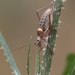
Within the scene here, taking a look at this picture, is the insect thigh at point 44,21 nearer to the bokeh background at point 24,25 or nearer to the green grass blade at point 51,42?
the green grass blade at point 51,42

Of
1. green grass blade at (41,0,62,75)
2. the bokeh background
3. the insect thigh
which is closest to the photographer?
green grass blade at (41,0,62,75)

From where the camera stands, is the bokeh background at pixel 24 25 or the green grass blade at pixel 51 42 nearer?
the green grass blade at pixel 51 42

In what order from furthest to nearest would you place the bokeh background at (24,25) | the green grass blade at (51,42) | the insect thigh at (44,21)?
the bokeh background at (24,25), the insect thigh at (44,21), the green grass blade at (51,42)

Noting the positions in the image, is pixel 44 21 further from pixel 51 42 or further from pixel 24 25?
pixel 24 25

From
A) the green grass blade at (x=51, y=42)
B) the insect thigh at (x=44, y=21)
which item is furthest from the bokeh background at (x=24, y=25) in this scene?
the green grass blade at (x=51, y=42)

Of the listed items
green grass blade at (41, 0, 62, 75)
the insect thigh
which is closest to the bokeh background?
the insect thigh

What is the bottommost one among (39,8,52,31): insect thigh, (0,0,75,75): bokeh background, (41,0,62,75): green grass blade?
(41,0,62,75): green grass blade

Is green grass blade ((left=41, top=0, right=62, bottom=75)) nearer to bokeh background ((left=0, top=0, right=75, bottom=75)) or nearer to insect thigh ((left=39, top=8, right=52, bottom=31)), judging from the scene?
insect thigh ((left=39, top=8, right=52, bottom=31))

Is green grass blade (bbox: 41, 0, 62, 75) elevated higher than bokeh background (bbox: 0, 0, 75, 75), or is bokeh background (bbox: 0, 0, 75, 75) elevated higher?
bokeh background (bbox: 0, 0, 75, 75)

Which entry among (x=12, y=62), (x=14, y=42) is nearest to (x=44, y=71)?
(x=12, y=62)

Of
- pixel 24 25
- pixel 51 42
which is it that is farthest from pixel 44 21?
pixel 24 25

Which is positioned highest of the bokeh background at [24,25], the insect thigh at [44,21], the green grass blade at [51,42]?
the bokeh background at [24,25]
